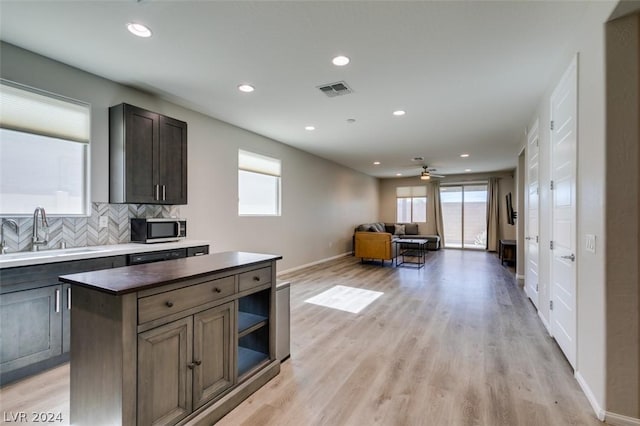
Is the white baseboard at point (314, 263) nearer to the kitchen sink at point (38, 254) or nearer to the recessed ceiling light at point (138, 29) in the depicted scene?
the kitchen sink at point (38, 254)

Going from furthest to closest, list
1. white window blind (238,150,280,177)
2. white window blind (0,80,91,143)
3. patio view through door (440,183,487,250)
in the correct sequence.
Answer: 1. patio view through door (440,183,487,250)
2. white window blind (238,150,280,177)
3. white window blind (0,80,91,143)

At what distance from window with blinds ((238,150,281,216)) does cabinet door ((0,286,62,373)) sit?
285cm

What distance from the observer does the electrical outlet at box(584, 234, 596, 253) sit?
1.97 meters

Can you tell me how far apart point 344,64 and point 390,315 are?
290cm

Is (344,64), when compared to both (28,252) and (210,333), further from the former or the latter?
(28,252)

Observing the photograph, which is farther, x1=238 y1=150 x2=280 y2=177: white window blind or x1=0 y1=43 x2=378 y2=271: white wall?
x1=238 y1=150 x2=280 y2=177: white window blind

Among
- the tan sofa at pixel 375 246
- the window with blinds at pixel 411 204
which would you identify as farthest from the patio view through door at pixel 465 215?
the tan sofa at pixel 375 246

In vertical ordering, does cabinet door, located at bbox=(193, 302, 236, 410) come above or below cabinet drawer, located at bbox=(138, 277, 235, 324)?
below

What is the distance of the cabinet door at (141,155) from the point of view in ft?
10.3

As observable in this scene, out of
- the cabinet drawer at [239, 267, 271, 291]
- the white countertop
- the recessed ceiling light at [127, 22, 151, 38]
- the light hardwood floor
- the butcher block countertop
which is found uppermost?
the recessed ceiling light at [127, 22, 151, 38]

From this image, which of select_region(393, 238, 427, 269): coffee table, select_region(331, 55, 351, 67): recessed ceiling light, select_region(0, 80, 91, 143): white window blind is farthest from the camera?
select_region(393, 238, 427, 269): coffee table

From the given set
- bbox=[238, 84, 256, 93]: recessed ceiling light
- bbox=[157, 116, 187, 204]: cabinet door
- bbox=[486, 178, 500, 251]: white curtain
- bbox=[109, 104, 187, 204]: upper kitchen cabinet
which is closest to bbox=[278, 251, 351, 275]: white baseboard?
bbox=[157, 116, 187, 204]: cabinet door

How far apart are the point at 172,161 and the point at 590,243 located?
13.1 feet

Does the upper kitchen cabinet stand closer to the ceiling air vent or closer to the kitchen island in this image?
the kitchen island
